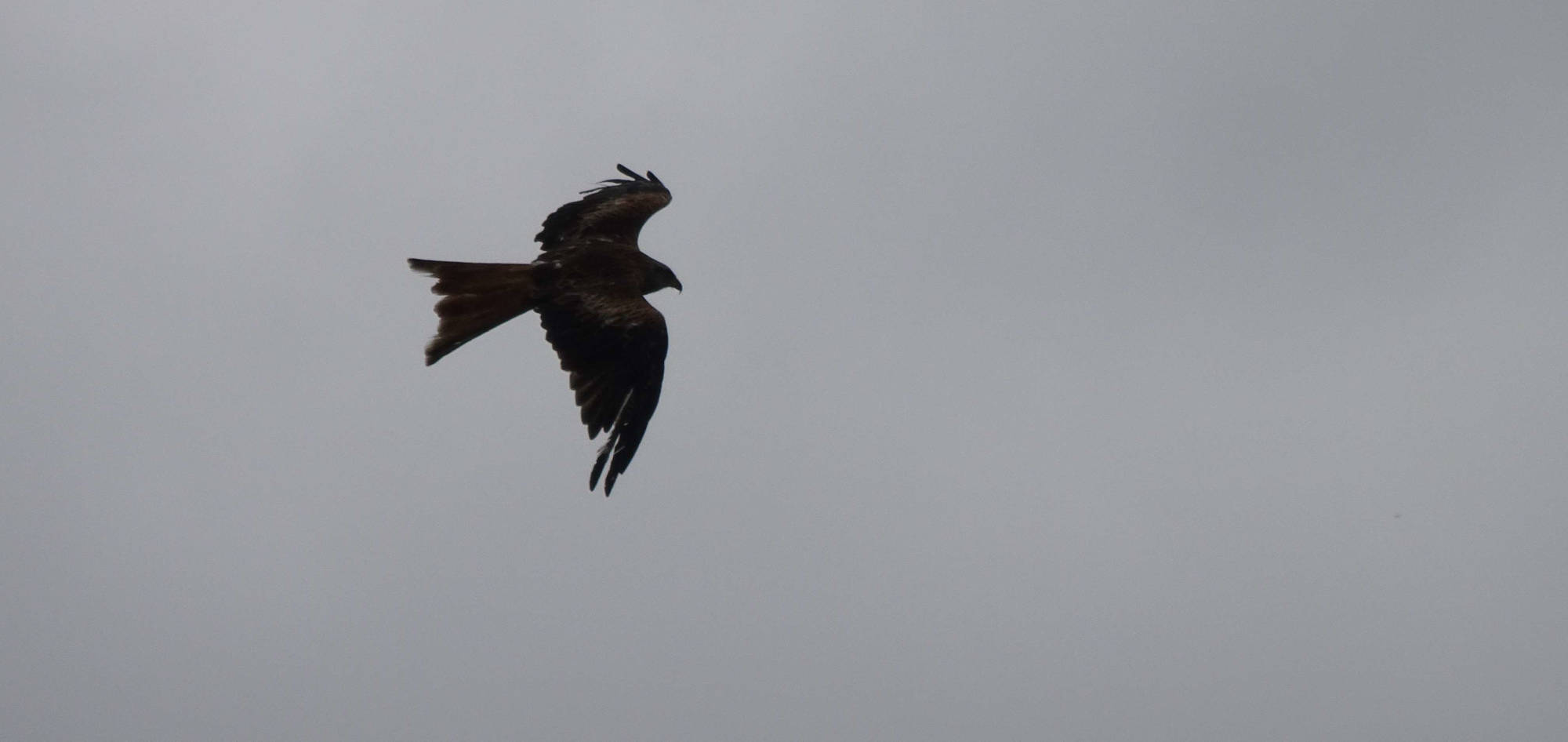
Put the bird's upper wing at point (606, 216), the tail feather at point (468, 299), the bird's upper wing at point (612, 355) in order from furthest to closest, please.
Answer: the bird's upper wing at point (606, 216), the bird's upper wing at point (612, 355), the tail feather at point (468, 299)

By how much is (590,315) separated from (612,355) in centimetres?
34

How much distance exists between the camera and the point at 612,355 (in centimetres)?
988

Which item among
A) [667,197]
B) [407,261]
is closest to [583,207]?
[667,197]

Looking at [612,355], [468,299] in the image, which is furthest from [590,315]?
[468,299]

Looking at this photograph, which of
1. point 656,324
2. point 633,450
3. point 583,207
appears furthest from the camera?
point 583,207

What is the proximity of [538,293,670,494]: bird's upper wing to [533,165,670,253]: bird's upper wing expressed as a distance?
88cm

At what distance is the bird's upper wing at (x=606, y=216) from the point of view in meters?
10.8

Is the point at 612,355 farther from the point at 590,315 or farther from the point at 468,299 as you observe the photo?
A: the point at 468,299

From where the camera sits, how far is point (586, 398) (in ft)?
31.8

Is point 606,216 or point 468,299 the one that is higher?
point 606,216

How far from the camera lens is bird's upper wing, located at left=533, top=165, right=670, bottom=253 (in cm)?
1078

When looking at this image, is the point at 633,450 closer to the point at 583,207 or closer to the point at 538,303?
the point at 538,303

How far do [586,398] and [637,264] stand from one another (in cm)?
124

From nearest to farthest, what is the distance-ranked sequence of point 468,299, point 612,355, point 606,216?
point 468,299
point 612,355
point 606,216
